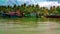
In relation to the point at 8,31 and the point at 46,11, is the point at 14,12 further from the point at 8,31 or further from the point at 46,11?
the point at 46,11

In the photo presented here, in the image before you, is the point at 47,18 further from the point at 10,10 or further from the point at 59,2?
the point at 10,10

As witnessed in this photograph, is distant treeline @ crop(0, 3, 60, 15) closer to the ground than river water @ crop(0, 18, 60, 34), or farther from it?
farther from it

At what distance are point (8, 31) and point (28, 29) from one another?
232 mm

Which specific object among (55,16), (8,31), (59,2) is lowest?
(8,31)

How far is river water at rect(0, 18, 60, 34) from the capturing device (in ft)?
7.09

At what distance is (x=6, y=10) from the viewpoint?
221 centimetres

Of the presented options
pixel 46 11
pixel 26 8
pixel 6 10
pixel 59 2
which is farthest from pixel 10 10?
pixel 59 2

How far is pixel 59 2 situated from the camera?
2.21 metres

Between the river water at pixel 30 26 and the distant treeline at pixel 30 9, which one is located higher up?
the distant treeline at pixel 30 9

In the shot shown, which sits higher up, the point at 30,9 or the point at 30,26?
the point at 30,9

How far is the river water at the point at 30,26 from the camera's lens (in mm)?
2162

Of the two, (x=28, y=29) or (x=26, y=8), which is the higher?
(x=26, y=8)

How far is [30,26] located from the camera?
219cm

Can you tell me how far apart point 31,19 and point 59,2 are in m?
0.39
